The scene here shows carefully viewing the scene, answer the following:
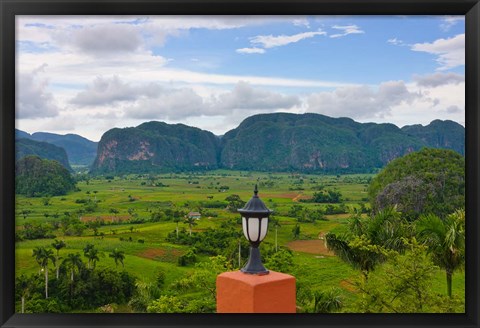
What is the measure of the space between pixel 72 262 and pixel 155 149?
17379 millimetres

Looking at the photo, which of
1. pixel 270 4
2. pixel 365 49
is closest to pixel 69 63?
pixel 365 49

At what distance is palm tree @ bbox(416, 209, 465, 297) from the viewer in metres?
4.64

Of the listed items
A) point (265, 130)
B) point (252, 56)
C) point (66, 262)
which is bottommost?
point (66, 262)

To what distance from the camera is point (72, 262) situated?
14.4 m

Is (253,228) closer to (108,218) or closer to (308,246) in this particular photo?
(308,246)

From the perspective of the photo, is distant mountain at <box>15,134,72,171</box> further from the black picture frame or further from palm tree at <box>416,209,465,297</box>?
the black picture frame

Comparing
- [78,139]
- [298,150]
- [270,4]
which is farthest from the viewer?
[298,150]

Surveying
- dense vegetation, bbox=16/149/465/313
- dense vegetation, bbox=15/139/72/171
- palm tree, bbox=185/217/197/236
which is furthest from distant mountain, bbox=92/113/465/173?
palm tree, bbox=185/217/197/236

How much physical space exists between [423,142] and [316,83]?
715cm

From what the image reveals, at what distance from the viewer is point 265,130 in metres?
34.4

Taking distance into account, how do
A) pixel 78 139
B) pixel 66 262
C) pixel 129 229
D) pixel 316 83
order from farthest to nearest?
1. pixel 316 83
2. pixel 78 139
3. pixel 129 229
4. pixel 66 262

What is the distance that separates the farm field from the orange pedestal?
367 inches

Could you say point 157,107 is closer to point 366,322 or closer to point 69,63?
point 69,63

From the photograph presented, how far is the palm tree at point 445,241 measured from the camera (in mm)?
4641
